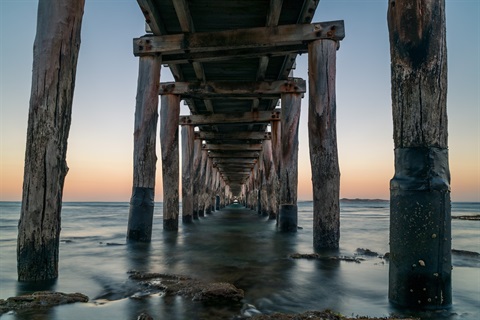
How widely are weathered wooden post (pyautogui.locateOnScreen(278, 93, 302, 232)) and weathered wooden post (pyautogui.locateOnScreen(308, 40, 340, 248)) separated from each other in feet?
7.63

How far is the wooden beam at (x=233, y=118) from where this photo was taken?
11.0 metres

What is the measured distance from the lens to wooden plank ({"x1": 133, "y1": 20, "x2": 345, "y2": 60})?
20.4 feet

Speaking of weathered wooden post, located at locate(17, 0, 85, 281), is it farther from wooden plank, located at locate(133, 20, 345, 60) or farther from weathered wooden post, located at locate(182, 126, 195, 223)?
weathered wooden post, located at locate(182, 126, 195, 223)

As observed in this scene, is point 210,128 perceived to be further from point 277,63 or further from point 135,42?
point 135,42

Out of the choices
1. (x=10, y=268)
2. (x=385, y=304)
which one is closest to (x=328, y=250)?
(x=385, y=304)

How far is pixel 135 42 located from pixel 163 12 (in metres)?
0.75

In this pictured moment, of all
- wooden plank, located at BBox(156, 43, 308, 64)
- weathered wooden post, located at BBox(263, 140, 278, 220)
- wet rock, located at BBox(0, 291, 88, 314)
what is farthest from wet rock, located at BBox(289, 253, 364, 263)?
weathered wooden post, located at BBox(263, 140, 278, 220)

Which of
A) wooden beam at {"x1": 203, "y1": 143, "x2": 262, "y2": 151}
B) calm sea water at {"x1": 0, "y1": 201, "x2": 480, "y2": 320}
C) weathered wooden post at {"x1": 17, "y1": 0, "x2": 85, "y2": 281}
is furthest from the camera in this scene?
wooden beam at {"x1": 203, "y1": 143, "x2": 262, "y2": 151}

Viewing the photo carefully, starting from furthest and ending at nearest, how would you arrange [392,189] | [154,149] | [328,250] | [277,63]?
1. [277,63]
2. [154,149]
3. [328,250]
4. [392,189]

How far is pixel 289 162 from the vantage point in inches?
313

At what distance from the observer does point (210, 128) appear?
1452 cm

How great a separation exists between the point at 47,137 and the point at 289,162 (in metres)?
5.67

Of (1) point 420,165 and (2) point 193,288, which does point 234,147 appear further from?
(1) point 420,165

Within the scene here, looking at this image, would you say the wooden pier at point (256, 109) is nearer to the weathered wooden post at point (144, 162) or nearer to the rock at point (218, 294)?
the weathered wooden post at point (144, 162)
